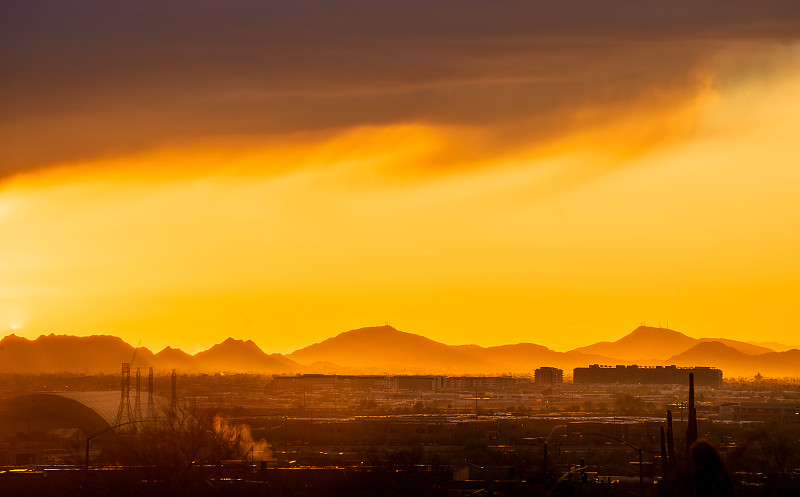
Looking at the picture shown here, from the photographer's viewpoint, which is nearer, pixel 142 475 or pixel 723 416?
pixel 142 475

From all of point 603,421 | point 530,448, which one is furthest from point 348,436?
point 603,421

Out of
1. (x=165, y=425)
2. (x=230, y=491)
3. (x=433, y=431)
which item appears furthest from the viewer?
(x=433, y=431)

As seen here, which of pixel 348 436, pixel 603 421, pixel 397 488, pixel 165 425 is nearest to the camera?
pixel 397 488

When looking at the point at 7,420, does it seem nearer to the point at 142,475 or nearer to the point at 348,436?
the point at 348,436

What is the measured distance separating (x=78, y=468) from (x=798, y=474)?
4038 centimetres

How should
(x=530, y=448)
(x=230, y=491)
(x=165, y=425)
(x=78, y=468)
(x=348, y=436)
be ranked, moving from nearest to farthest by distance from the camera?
(x=230, y=491) → (x=78, y=468) → (x=165, y=425) → (x=530, y=448) → (x=348, y=436)

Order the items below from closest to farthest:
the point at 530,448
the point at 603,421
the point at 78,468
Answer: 1. the point at 78,468
2. the point at 530,448
3. the point at 603,421

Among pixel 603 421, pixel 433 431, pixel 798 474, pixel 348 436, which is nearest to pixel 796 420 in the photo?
pixel 603 421

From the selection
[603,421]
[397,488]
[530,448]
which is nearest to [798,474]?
[397,488]

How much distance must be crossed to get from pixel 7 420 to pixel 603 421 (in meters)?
63.5

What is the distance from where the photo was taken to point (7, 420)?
125750mm

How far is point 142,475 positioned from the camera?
192 ft

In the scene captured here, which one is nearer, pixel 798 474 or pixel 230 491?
pixel 230 491

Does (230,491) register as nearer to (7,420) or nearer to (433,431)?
(433,431)
